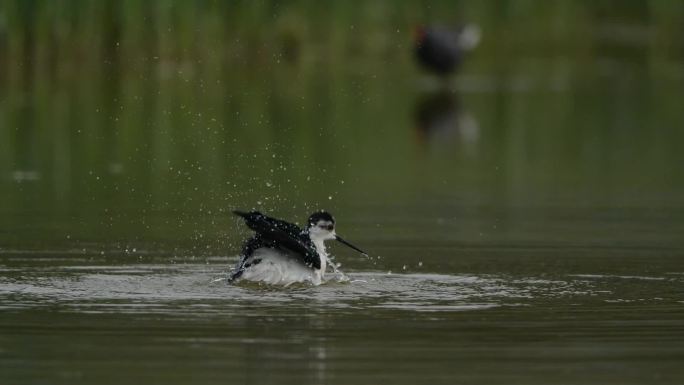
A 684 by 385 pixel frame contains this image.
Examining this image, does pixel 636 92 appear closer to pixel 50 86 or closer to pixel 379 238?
pixel 50 86

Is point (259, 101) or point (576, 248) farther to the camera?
point (259, 101)

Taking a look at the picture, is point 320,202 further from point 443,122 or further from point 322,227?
point 443,122

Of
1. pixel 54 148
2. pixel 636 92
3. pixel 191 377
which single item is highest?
pixel 636 92

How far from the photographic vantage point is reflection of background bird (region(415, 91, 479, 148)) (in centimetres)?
2150

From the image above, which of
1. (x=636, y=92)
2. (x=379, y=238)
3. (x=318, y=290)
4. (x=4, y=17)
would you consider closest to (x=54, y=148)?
(x=4, y=17)

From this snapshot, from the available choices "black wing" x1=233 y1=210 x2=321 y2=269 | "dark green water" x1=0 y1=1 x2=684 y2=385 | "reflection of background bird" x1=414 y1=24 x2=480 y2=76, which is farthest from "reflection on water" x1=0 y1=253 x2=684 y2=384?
"reflection of background bird" x1=414 y1=24 x2=480 y2=76

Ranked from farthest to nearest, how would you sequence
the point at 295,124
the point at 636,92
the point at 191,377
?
the point at 636,92
the point at 295,124
the point at 191,377

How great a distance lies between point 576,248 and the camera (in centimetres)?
1181

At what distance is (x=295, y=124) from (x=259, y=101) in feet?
12.9

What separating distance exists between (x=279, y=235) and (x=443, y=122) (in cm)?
1351

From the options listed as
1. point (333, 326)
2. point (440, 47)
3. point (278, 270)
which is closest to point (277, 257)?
point (278, 270)

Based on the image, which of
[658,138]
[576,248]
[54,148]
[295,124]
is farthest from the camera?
[295,124]

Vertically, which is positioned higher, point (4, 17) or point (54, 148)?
point (4, 17)

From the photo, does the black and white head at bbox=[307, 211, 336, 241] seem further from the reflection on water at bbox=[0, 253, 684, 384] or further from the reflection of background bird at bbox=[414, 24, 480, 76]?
the reflection of background bird at bbox=[414, 24, 480, 76]
